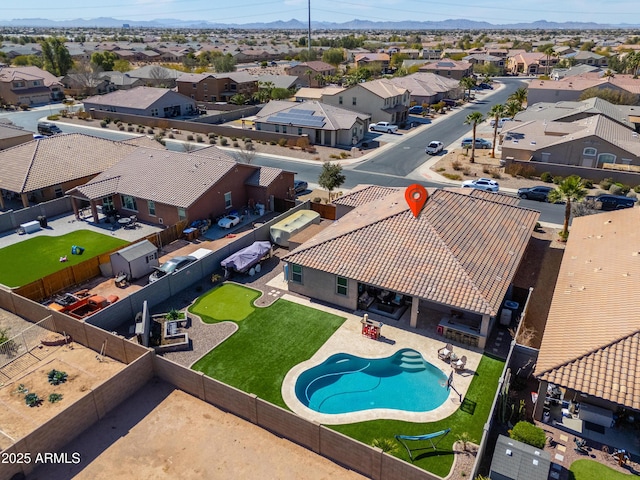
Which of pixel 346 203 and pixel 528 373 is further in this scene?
pixel 346 203

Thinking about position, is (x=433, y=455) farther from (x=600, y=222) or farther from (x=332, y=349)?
(x=600, y=222)

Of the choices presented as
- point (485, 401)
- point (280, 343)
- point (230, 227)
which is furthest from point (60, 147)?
point (485, 401)

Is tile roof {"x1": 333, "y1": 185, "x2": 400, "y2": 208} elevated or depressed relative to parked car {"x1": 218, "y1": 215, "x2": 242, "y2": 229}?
elevated

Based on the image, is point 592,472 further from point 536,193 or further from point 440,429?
point 536,193

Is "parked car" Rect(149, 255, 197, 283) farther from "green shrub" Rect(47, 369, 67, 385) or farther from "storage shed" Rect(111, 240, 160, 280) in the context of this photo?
"green shrub" Rect(47, 369, 67, 385)

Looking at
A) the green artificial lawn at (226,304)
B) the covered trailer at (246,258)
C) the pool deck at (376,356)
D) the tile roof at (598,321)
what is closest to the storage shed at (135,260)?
the covered trailer at (246,258)

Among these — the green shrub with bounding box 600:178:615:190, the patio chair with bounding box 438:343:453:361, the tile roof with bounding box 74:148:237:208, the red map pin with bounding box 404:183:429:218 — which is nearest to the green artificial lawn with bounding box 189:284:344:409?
the patio chair with bounding box 438:343:453:361

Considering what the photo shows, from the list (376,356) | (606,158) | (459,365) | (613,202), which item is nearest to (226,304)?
(376,356)
